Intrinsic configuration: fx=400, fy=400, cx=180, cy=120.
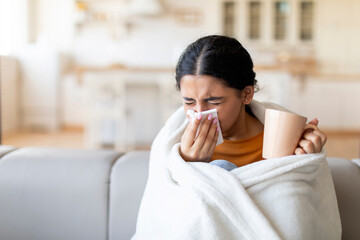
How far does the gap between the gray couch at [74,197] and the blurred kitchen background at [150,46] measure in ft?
13.1

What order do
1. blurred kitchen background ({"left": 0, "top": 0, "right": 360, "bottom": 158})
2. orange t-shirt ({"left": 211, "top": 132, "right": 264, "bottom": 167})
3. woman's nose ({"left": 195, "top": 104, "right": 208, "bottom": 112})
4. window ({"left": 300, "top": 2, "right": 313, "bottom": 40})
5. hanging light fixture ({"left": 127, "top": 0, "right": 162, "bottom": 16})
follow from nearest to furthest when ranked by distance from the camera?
woman's nose ({"left": 195, "top": 104, "right": 208, "bottom": 112})
orange t-shirt ({"left": 211, "top": 132, "right": 264, "bottom": 167})
blurred kitchen background ({"left": 0, "top": 0, "right": 360, "bottom": 158})
hanging light fixture ({"left": 127, "top": 0, "right": 162, "bottom": 16})
window ({"left": 300, "top": 2, "right": 313, "bottom": 40})

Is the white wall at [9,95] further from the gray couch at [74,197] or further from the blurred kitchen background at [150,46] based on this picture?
the gray couch at [74,197]

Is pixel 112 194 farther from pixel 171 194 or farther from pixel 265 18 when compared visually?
pixel 265 18

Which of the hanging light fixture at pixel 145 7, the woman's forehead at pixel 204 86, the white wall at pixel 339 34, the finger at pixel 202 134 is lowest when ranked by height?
the finger at pixel 202 134

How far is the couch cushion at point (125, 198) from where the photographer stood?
1.13 meters

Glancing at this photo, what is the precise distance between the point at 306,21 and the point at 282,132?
5800mm

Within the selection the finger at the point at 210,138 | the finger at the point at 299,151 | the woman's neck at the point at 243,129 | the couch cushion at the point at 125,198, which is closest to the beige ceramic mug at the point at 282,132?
the finger at the point at 299,151

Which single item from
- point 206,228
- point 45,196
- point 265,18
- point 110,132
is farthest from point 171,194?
point 265,18

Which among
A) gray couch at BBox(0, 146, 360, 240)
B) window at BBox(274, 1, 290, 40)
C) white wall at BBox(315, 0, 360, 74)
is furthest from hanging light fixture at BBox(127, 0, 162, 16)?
gray couch at BBox(0, 146, 360, 240)

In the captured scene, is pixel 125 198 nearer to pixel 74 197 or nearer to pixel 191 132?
pixel 74 197

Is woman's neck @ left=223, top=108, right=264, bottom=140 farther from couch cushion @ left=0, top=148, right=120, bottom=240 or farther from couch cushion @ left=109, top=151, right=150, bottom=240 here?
couch cushion @ left=0, top=148, right=120, bottom=240

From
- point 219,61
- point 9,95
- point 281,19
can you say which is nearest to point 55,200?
point 219,61

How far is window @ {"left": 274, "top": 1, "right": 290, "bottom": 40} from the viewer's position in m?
6.20

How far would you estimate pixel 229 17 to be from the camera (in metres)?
6.33
